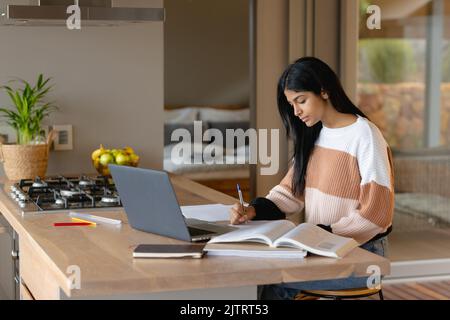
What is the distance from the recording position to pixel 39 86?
366 cm

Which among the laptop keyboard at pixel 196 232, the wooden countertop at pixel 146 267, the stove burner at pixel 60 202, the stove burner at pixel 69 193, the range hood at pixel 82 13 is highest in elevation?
the range hood at pixel 82 13

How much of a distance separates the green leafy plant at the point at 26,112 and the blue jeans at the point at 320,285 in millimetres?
1467

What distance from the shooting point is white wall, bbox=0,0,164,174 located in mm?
3764

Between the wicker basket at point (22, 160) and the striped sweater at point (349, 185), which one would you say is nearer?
the striped sweater at point (349, 185)

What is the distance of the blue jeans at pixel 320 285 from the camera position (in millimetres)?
2488

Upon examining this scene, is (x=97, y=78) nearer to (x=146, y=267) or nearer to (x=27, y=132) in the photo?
(x=27, y=132)

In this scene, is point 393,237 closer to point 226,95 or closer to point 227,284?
point 226,95

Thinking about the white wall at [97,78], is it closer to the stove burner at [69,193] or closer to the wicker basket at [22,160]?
the wicker basket at [22,160]

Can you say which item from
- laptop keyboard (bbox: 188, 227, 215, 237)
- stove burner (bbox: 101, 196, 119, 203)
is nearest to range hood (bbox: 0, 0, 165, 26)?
stove burner (bbox: 101, 196, 119, 203)

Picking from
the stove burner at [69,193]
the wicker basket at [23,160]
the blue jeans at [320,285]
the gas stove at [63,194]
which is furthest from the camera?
the wicker basket at [23,160]

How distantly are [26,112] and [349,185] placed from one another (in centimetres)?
156

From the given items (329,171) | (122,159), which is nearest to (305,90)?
(329,171)

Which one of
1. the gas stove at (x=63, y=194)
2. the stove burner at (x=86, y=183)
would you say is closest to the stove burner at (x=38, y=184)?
the gas stove at (x=63, y=194)

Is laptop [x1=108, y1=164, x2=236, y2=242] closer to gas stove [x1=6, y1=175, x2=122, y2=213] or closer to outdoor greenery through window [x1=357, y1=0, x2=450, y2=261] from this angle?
gas stove [x1=6, y1=175, x2=122, y2=213]
